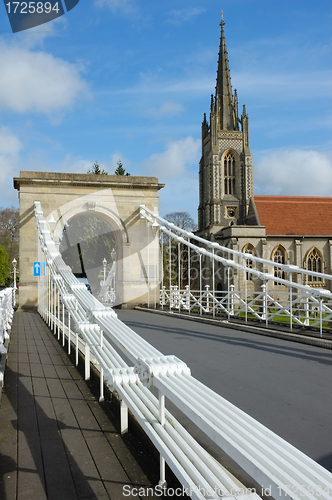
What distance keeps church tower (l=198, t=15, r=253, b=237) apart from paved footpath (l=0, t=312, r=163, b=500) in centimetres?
4225

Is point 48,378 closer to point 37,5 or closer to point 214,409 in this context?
point 214,409

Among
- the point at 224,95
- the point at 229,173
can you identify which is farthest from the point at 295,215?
the point at 224,95

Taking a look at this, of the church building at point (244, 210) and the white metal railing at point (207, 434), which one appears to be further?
the church building at point (244, 210)

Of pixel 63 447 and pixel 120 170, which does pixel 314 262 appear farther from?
pixel 63 447

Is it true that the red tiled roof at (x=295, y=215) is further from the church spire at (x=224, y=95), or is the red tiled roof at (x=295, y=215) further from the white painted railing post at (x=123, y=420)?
the white painted railing post at (x=123, y=420)

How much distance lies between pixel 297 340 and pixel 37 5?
6.31 metres

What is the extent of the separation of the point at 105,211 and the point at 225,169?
35302 mm

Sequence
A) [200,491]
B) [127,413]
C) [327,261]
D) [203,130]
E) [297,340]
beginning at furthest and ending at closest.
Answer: [203,130], [327,261], [297,340], [127,413], [200,491]

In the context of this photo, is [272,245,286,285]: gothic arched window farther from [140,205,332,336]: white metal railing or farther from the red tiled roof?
[140,205,332,336]: white metal railing

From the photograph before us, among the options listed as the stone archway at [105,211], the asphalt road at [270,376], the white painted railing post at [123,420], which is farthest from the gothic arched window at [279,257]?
the white painted railing post at [123,420]

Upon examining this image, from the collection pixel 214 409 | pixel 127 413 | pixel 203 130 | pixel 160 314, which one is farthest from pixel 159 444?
pixel 203 130

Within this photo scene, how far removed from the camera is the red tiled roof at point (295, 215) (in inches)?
1635

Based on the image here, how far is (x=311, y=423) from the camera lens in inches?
131

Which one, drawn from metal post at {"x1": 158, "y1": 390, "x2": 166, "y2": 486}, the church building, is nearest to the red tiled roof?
the church building
